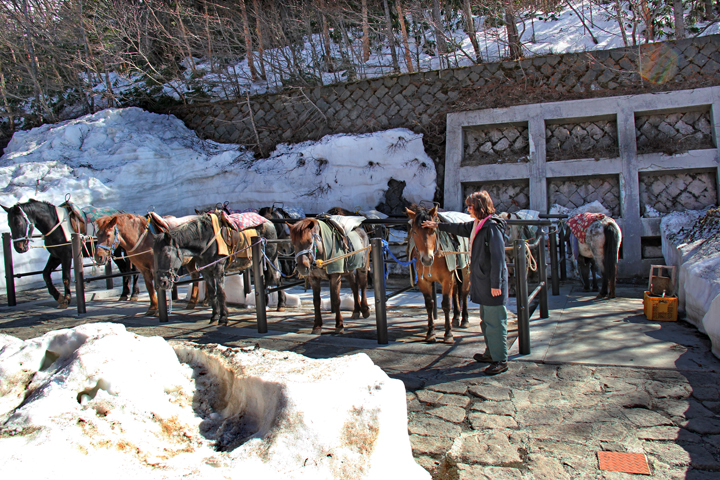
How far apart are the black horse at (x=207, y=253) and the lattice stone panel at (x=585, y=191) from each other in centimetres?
778

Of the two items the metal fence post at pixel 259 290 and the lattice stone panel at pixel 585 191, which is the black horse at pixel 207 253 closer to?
the metal fence post at pixel 259 290

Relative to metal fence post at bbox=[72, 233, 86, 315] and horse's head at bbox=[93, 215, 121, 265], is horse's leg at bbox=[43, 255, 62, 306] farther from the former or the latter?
horse's head at bbox=[93, 215, 121, 265]

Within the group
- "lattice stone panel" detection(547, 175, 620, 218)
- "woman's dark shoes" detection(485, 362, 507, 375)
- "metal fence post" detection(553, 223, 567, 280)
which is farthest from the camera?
"lattice stone panel" detection(547, 175, 620, 218)

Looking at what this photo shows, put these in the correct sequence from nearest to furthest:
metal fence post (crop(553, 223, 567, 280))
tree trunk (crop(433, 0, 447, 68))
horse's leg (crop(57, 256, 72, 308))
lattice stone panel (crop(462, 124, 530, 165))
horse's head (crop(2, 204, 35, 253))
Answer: horse's head (crop(2, 204, 35, 253)), horse's leg (crop(57, 256, 72, 308)), metal fence post (crop(553, 223, 567, 280)), lattice stone panel (crop(462, 124, 530, 165)), tree trunk (crop(433, 0, 447, 68))

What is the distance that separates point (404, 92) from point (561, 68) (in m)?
4.06

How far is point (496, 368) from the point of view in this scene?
4121 millimetres

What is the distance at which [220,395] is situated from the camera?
243 centimetres

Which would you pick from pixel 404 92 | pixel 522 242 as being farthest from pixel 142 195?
pixel 522 242

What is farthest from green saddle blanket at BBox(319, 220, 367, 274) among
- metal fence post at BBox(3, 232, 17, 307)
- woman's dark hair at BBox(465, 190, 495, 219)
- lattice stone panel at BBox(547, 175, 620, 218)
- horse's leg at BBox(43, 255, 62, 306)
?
lattice stone panel at BBox(547, 175, 620, 218)

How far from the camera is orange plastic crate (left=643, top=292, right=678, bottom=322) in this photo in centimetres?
570

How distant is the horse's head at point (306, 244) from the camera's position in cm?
548

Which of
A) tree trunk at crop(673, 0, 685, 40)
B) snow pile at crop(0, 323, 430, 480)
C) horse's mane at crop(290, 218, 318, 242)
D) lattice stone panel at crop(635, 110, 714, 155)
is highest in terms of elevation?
tree trunk at crop(673, 0, 685, 40)

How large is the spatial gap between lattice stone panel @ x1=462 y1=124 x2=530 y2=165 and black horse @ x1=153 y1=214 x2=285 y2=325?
22.8 feet

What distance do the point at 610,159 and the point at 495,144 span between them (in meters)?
2.69
